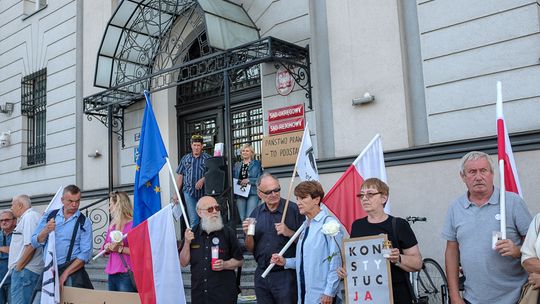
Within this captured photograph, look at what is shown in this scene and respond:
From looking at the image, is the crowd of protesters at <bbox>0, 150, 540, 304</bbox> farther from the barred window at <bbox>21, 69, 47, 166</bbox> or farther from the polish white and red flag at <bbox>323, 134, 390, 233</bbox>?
the barred window at <bbox>21, 69, 47, 166</bbox>

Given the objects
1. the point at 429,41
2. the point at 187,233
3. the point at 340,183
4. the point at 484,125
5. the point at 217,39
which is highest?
the point at 217,39

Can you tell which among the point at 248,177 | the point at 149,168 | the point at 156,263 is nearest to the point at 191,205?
the point at 248,177

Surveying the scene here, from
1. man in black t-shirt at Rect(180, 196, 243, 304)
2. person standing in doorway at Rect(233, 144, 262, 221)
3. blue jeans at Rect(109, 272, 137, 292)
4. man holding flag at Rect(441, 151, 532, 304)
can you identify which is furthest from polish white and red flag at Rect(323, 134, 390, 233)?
person standing in doorway at Rect(233, 144, 262, 221)

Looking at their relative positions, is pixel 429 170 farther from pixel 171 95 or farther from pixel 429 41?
pixel 171 95

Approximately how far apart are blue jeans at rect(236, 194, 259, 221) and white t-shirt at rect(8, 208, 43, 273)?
126 inches

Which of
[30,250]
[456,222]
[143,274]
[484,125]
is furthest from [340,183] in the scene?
[30,250]

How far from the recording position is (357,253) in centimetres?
421

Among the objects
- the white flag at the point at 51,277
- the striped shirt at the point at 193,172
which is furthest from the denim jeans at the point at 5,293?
the striped shirt at the point at 193,172

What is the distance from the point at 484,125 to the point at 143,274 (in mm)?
4667

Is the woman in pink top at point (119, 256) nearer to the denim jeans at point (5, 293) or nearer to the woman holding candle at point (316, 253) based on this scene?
the woman holding candle at point (316, 253)

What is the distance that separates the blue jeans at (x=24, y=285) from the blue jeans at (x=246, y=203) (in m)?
3.35

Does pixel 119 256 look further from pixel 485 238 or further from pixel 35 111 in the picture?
pixel 35 111

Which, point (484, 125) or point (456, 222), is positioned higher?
point (484, 125)

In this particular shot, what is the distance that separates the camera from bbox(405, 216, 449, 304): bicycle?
652cm
